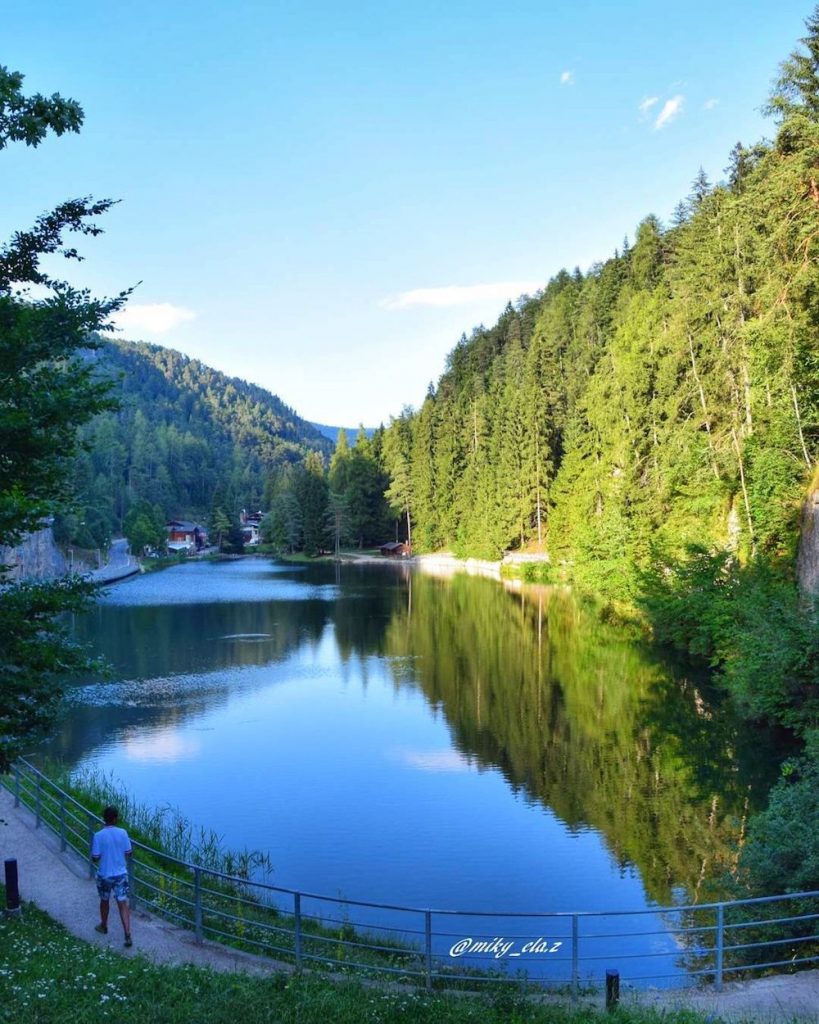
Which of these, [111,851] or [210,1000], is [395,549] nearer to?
[111,851]

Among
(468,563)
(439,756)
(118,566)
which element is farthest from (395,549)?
(439,756)

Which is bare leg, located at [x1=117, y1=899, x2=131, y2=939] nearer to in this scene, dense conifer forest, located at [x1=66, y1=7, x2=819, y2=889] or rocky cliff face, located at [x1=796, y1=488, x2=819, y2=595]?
dense conifer forest, located at [x1=66, y1=7, x2=819, y2=889]

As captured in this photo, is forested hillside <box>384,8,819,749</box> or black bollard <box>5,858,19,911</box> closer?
black bollard <box>5,858,19,911</box>

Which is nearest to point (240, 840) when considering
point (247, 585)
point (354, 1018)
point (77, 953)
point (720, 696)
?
point (77, 953)

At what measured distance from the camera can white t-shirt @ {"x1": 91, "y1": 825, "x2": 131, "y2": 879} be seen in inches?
391

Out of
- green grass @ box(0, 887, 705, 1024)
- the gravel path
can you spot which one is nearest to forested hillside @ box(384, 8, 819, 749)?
→ green grass @ box(0, 887, 705, 1024)

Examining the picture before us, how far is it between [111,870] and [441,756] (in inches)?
558

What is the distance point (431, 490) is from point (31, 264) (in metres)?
92.6

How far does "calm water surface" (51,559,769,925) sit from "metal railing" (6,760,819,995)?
2.54ft

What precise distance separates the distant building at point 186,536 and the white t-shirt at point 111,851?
408ft

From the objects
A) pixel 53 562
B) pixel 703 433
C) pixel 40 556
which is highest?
pixel 703 433

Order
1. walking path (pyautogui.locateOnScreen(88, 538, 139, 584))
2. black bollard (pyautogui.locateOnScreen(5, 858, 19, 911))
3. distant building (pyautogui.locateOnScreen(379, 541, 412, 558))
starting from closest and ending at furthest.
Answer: black bollard (pyautogui.locateOnScreen(5, 858, 19, 911)) → walking path (pyautogui.locateOnScreen(88, 538, 139, 584)) → distant building (pyautogui.locateOnScreen(379, 541, 412, 558))

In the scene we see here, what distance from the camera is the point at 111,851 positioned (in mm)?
9977

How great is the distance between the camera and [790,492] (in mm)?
28391
